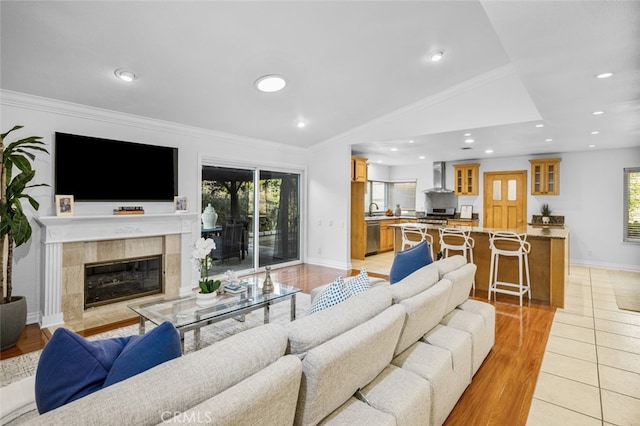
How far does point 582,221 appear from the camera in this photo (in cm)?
677

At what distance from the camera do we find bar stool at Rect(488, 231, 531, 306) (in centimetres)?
432

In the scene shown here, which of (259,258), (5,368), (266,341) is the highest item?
(266,341)

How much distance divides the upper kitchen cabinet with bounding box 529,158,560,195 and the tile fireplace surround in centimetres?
725

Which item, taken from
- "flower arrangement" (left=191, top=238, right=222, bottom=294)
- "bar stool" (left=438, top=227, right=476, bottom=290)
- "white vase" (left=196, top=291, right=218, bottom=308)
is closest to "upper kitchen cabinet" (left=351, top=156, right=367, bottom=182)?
"bar stool" (left=438, top=227, right=476, bottom=290)

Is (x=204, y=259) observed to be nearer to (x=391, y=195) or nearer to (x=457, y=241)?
(x=457, y=241)

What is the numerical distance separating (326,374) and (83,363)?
0.86 m

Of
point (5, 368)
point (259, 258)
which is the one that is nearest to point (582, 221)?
point (259, 258)

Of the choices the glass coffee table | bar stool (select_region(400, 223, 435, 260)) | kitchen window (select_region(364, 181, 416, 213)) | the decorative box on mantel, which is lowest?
the glass coffee table

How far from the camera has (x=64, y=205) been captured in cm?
370

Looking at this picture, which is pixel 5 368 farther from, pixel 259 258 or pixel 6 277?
pixel 259 258

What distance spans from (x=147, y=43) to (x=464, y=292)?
3.67 m

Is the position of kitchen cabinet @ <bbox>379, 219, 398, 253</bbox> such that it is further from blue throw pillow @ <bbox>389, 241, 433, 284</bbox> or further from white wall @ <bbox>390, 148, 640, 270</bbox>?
blue throw pillow @ <bbox>389, 241, 433, 284</bbox>

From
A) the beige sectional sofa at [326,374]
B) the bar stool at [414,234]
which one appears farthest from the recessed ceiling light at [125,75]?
the bar stool at [414,234]

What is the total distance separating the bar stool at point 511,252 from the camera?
4.32m
